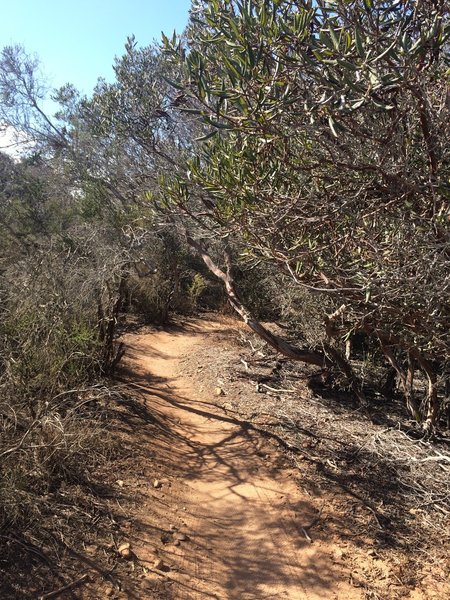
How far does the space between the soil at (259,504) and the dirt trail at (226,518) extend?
12 millimetres

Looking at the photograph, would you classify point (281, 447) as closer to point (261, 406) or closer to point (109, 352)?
point (261, 406)

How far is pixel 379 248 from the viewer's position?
3531 mm

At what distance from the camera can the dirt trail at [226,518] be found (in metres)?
3.59

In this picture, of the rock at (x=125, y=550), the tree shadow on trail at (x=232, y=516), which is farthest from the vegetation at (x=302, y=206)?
the tree shadow on trail at (x=232, y=516)

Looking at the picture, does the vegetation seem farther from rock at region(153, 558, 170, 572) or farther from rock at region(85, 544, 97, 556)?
rock at region(153, 558, 170, 572)

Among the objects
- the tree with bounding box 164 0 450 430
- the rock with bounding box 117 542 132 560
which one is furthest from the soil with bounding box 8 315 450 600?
the tree with bounding box 164 0 450 430

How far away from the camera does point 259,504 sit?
4.59m

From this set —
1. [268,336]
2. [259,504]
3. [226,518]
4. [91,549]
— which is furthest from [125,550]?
[268,336]

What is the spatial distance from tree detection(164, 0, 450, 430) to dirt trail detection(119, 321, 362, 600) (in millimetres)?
2010

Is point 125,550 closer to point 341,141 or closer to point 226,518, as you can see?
point 226,518

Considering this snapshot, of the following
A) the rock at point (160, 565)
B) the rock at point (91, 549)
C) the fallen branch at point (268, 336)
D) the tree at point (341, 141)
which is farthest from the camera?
the fallen branch at point (268, 336)

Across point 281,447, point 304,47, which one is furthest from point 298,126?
point 281,447

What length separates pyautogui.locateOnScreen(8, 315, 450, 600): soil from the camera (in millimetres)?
3543

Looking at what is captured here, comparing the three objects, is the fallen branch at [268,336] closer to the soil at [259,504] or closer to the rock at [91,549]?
the soil at [259,504]
